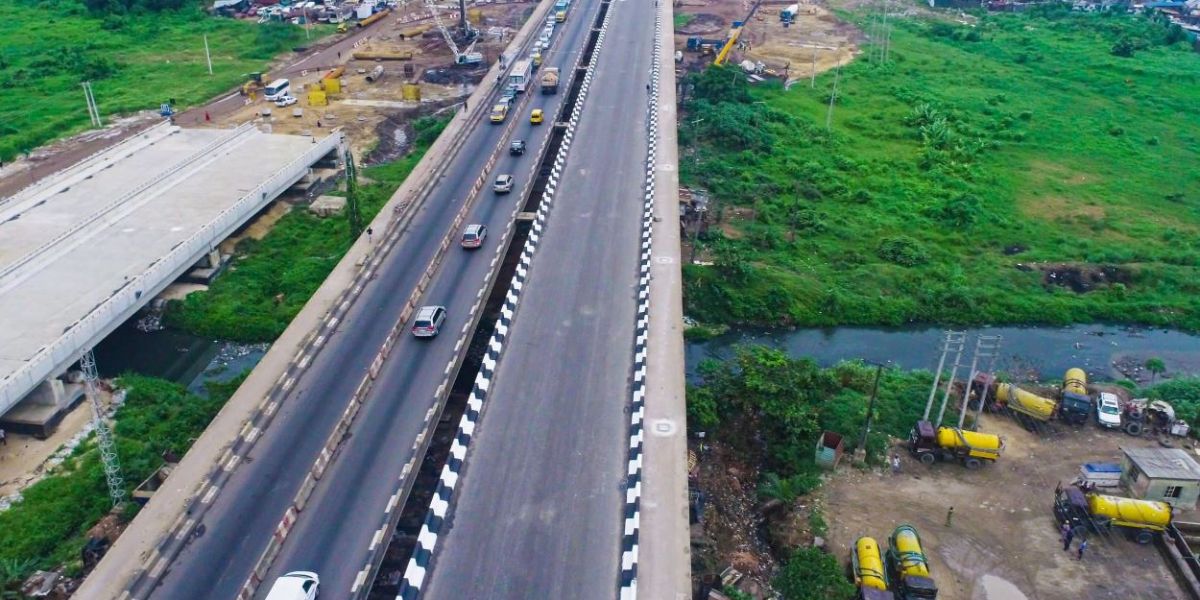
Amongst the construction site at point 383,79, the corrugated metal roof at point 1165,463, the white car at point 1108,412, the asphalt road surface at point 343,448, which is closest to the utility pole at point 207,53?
the construction site at point 383,79

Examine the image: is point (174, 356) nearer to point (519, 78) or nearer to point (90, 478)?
point (90, 478)

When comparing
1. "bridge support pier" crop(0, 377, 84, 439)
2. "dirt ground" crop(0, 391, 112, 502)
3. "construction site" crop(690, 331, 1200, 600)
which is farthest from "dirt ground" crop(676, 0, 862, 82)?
"dirt ground" crop(0, 391, 112, 502)

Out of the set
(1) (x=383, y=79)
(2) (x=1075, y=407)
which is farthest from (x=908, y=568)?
(1) (x=383, y=79)

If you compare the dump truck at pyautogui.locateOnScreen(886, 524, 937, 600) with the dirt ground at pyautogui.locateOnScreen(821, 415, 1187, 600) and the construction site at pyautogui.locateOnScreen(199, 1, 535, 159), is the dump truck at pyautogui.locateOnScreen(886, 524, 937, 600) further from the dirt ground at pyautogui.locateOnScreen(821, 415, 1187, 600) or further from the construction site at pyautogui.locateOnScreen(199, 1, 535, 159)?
the construction site at pyautogui.locateOnScreen(199, 1, 535, 159)

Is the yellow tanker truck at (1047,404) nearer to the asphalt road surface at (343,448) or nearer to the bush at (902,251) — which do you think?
the bush at (902,251)

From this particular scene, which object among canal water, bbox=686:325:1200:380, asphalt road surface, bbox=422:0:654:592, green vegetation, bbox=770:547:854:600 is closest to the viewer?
asphalt road surface, bbox=422:0:654:592

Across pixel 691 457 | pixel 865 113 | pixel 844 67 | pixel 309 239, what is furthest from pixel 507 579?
pixel 844 67

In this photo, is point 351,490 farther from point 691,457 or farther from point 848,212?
point 848,212
